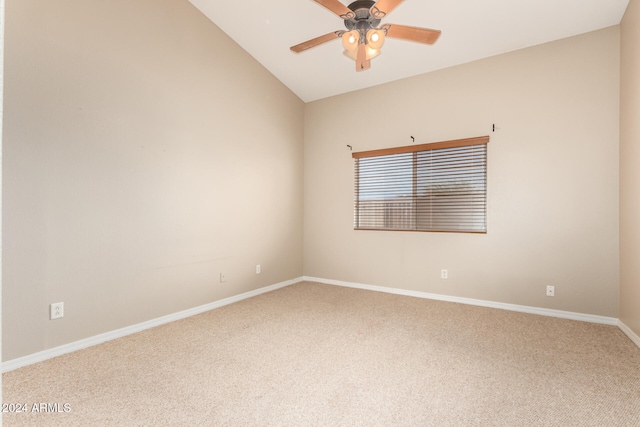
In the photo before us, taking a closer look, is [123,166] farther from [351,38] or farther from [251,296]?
[351,38]

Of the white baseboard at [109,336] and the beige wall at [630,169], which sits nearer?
the white baseboard at [109,336]

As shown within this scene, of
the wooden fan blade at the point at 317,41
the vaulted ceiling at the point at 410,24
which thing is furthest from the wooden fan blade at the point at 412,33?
the vaulted ceiling at the point at 410,24

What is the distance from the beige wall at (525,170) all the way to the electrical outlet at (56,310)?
3291 mm

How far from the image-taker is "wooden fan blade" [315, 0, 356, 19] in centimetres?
267

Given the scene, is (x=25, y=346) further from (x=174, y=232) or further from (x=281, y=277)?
(x=281, y=277)

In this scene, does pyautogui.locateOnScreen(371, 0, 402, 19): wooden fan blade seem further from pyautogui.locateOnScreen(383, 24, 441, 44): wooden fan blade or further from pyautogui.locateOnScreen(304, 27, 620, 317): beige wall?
pyautogui.locateOnScreen(304, 27, 620, 317): beige wall

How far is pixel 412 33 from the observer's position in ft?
9.31

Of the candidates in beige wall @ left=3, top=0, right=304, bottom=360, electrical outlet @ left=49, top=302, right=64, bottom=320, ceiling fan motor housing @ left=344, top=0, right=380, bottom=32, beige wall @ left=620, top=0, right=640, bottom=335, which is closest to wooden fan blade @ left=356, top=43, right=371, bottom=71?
ceiling fan motor housing @ left=344, top=0, right=380, bottom=32

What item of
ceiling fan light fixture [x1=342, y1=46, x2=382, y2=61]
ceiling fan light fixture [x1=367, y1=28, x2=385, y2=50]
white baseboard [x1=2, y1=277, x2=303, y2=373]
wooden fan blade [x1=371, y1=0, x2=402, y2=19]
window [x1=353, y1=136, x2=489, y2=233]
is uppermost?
wooden fan blade [x1=371, y1=0, x2=402, y2=19]

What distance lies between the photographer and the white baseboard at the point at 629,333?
283 centimetres

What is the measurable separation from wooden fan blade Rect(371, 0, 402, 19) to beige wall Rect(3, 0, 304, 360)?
1970 mm

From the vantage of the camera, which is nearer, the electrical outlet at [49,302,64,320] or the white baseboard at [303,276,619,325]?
the electrical outlet at [49,302,64,320]

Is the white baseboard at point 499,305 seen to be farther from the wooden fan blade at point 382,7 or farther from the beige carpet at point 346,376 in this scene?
the wooden fan blade at point 382,7

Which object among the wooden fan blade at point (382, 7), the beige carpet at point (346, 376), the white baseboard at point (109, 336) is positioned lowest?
the beige carpet at point (346, 376)
